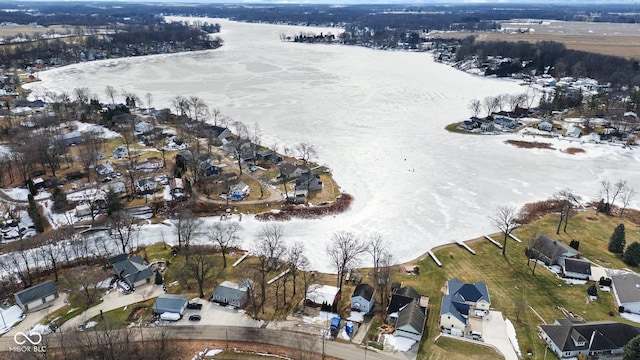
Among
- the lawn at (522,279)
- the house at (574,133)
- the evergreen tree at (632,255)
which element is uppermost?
the house at (574,133)

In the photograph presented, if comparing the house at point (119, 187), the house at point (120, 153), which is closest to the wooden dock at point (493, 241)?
the house at point (119, 187)

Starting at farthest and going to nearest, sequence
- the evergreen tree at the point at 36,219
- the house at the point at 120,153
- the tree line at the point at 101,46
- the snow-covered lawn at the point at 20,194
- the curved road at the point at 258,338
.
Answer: the tree line at the point at 101,46, the house at the point at 120,153, the snow-covered lawn at the point at 20,194, the evergreen tree at the point at 36,219, the curved road at the point at 258,338

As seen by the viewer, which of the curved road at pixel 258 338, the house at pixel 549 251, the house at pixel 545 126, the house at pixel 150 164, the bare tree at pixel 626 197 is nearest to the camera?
the curved road at pixel 258 338

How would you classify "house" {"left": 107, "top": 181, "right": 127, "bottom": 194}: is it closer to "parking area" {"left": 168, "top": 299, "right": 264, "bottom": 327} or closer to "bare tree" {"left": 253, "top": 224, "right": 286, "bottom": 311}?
"bare tree" {"left": 253, "top": 224, "right": 286, "bottom": 311}

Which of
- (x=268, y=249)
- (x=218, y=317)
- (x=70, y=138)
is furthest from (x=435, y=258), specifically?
(x=70, y=138)

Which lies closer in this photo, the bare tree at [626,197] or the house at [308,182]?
the bare tree at [626,197]

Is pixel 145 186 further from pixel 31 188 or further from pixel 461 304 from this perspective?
pixel 461 304

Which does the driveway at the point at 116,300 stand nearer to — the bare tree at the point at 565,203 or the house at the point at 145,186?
the house at the point at 145,186
